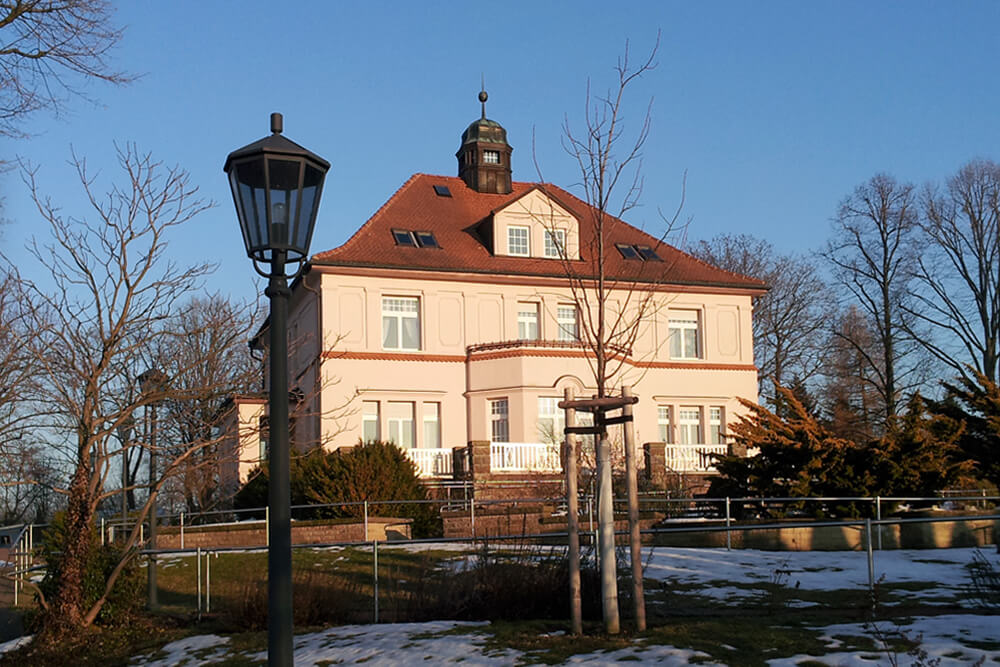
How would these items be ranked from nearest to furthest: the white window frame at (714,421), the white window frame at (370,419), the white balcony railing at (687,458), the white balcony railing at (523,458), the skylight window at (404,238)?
1. the white balcony railing at (523,458)
2. the white balcony railing at (687,458)
3. the white window frame at (370,419)
4. the skylight window at (404,238)
5. the white window frame at (714,421)

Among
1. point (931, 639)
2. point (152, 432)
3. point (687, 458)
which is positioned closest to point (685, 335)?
point (687, 458)

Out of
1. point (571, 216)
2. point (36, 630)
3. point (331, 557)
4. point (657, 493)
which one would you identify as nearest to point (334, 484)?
point (331, 557)

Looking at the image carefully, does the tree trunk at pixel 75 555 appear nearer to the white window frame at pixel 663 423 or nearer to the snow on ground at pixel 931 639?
the snow on ground at pixel 931 639

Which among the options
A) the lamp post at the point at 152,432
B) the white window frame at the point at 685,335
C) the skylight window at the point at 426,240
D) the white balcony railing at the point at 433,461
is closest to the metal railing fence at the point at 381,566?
the lamp post at the point at 152,432

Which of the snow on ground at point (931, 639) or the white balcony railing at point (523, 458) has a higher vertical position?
the white balcony railing at point (523, 458)

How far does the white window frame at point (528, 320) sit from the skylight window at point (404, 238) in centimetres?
431

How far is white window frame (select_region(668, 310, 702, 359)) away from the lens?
132 ft

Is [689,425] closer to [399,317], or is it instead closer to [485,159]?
[399,317]

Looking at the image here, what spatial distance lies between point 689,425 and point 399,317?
37.7ft

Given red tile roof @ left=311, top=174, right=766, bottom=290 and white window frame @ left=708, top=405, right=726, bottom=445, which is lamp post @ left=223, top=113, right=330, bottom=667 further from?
white window frame @ left=708, top=405, right=726, bottom=445

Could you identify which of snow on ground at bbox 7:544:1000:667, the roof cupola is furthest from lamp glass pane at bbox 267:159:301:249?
the roof cupola

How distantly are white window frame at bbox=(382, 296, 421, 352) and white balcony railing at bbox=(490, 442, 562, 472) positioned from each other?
658 centimetres

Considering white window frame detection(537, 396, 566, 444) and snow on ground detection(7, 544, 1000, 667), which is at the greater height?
white window frame detection(537, 396, 566, 444)

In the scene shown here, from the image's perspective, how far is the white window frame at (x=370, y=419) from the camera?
35.7 metres
